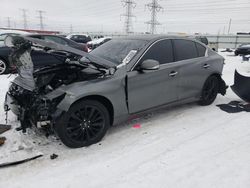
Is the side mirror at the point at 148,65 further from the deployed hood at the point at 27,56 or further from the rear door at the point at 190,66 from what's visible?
the rear door at the point at 190,66

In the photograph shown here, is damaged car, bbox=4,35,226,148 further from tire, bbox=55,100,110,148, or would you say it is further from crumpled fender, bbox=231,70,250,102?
crumpled fender, bbox=231,70,250,102

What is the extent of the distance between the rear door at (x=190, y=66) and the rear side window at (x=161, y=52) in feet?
0.50

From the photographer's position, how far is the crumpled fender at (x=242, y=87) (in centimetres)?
573

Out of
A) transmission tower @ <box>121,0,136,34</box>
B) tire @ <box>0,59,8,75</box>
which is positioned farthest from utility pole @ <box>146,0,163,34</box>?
tire @ <box>0,59,8,75</box>

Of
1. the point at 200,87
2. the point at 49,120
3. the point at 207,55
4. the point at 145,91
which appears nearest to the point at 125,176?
the point at 49,120

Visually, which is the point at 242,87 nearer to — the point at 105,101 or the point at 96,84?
the point at 105,101

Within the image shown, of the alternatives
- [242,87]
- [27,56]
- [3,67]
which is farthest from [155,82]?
[3,67]

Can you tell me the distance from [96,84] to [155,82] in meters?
1.12

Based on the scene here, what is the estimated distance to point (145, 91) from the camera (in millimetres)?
3938

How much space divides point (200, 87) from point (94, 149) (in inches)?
107

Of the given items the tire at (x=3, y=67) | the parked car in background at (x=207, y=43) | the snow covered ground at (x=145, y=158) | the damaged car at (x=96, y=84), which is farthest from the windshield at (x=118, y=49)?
the parked car in background at (x=207, y=43)

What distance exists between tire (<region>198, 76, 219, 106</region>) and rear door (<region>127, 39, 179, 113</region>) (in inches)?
41.8

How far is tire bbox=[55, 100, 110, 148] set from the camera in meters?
3.21

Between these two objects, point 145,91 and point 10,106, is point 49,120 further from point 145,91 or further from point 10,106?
point 145,91
